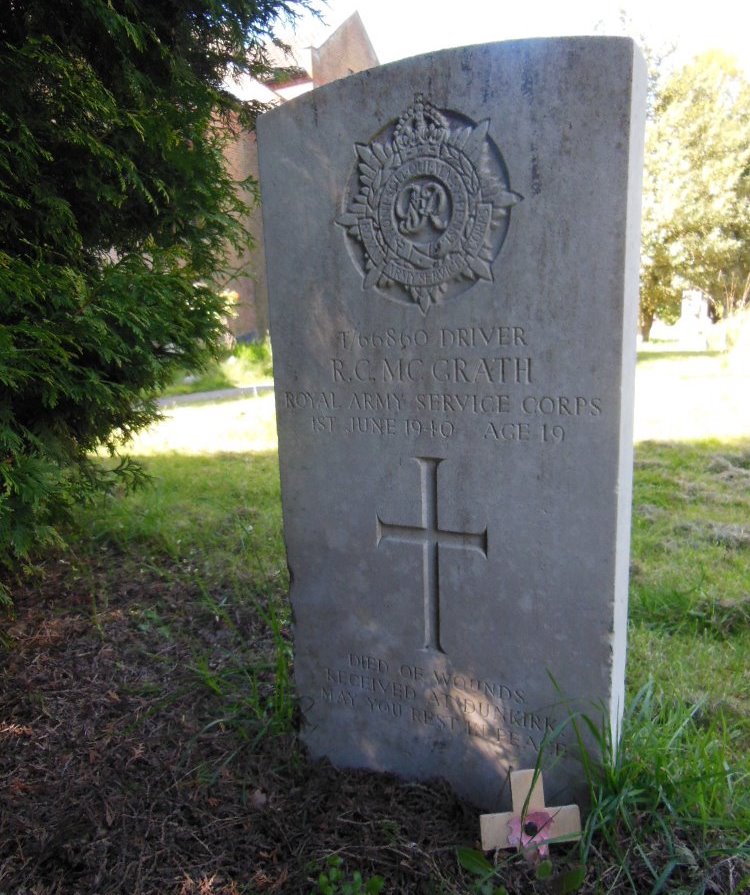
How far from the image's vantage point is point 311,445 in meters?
2.42

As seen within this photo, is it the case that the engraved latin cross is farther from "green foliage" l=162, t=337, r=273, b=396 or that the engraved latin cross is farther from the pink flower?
"green foliage" l=162, t=337, r=273, b=396

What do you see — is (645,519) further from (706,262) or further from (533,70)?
(706,262)

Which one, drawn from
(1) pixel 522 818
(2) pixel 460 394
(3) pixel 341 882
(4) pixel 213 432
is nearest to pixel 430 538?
(2) pixel 460 394

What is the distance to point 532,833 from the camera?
1.97 m

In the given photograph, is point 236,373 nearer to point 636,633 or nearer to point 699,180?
point 636,633

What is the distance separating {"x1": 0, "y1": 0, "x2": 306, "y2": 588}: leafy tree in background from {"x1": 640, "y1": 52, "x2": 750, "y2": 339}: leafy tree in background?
1591cm

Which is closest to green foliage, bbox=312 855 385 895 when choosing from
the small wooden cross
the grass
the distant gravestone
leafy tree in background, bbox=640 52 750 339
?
the grass

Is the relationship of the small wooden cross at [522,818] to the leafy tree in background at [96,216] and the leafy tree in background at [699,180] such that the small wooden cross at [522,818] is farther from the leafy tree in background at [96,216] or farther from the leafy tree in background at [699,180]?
the leafy tree in background at [699,180]

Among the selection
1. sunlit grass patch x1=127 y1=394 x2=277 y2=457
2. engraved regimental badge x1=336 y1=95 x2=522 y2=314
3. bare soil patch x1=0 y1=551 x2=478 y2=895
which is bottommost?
bare soil patch x1=0 y1=551 x2=478 y2=895

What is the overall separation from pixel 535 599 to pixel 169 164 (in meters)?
2.70

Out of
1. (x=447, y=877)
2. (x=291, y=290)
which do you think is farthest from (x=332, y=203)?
(x=447, y=877)

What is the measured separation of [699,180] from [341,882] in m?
19.0

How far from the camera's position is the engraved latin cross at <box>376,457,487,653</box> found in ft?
7.34

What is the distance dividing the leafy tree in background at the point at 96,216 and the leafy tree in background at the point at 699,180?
52.2 feet
